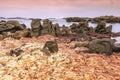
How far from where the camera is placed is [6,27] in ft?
151

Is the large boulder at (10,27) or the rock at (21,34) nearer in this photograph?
Answer: the rock at (21,34)

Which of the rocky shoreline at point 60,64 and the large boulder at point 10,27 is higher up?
the rocky shoreline at point 60,64

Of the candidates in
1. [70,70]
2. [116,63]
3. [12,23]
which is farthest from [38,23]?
[70,70]

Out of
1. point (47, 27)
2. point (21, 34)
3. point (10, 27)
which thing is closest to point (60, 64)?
point (21, 34)

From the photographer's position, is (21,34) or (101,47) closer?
(101,47)

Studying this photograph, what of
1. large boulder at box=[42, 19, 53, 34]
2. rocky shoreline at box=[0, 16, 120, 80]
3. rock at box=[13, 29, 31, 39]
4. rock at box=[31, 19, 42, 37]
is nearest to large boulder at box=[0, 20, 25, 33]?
rock at box=[31, 19, 42, 37]

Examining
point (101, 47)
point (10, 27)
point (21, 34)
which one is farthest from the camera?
point (10, 27)

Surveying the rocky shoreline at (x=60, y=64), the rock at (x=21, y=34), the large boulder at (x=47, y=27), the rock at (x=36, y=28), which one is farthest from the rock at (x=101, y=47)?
the large boulder at (x=47, y=27)

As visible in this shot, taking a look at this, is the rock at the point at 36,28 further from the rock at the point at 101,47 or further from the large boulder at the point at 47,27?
the rock at the point at 101,47

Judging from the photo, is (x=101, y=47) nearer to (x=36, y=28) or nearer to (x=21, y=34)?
(x=21, y=34)

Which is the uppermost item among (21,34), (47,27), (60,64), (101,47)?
(60,64)

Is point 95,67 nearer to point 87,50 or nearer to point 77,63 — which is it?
point 77,63

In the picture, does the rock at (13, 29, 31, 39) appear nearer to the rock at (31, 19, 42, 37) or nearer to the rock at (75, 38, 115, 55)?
the rock at (31, 19, 42, 37)

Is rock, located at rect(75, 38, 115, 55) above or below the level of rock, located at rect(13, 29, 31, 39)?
above
